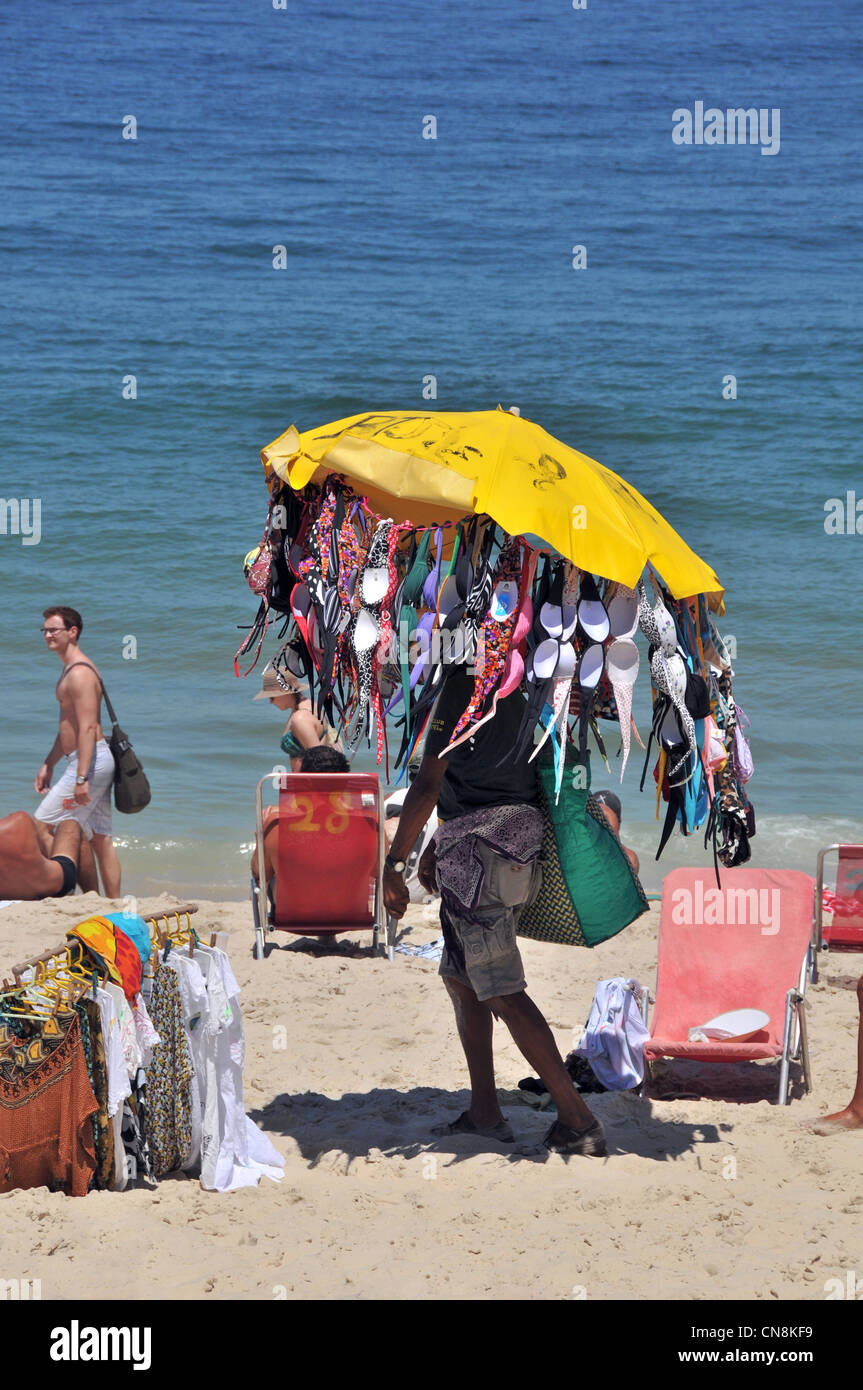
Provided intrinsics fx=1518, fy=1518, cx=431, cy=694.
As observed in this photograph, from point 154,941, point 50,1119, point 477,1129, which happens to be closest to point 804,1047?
point 477,1129

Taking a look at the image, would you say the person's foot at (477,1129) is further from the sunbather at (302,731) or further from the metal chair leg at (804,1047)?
the sunbather at (302,731)

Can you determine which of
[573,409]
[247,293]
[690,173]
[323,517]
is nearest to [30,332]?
[247,293]

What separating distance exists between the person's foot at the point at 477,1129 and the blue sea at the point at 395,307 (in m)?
3.95

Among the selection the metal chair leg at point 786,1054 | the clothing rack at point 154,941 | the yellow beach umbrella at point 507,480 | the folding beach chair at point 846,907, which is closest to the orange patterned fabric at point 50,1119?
the clothing rack at point 154,941

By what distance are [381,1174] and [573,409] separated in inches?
657

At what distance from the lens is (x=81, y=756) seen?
305 inches

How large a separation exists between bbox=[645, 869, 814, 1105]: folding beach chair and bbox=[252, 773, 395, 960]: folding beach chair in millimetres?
1397

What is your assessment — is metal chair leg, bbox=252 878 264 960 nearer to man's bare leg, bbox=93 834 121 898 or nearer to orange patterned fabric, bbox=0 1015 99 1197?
man's bare leg, bbox=93 834 121 898

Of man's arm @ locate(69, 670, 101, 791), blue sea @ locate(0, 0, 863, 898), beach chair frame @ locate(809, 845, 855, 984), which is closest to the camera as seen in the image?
beach chair frame @ locate(809, 845, 855, 984)

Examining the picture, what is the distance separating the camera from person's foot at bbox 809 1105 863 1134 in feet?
15.3

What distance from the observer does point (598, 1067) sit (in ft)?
17.2

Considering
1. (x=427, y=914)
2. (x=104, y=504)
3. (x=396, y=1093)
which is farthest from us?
(x=104, y=504)

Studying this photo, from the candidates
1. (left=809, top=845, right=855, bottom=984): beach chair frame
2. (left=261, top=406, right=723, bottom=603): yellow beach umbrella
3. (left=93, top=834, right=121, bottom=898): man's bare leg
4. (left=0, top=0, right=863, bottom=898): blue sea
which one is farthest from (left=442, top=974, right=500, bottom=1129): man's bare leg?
(left=0, top=0, right=863, bottom=898): blue sea
